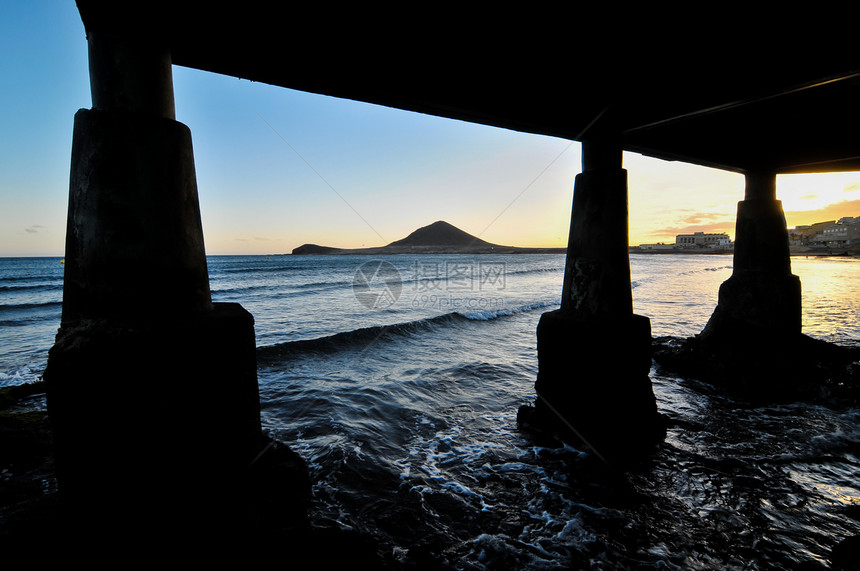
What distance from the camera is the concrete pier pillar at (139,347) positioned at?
2191 mm

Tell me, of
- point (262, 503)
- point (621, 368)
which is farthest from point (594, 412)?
point (262, 503)

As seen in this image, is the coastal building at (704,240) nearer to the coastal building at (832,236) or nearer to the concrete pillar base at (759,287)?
the coastal building at (832,236)

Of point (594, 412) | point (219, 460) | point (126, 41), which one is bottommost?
point (594, 412)

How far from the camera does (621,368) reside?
13.9ft

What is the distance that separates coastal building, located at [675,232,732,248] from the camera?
461ft

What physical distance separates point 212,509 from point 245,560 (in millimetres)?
474

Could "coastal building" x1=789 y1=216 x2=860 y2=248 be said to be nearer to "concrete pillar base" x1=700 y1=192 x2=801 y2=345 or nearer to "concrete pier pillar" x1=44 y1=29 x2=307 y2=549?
"concrete pillar base" x1=700 y1=192 x2=801 y2=345

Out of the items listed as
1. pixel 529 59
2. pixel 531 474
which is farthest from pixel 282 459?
pixel 529 59

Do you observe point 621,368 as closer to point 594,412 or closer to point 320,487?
point 594,412

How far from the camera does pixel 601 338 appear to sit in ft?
13.8

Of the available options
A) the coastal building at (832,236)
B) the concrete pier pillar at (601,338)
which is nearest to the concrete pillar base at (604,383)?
the concrete pier pillar at (601,338)

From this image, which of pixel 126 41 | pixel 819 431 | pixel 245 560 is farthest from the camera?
pixel 819 431

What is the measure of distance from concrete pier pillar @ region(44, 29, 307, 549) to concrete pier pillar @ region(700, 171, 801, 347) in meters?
8.72

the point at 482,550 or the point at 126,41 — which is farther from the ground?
the point at 126,41
